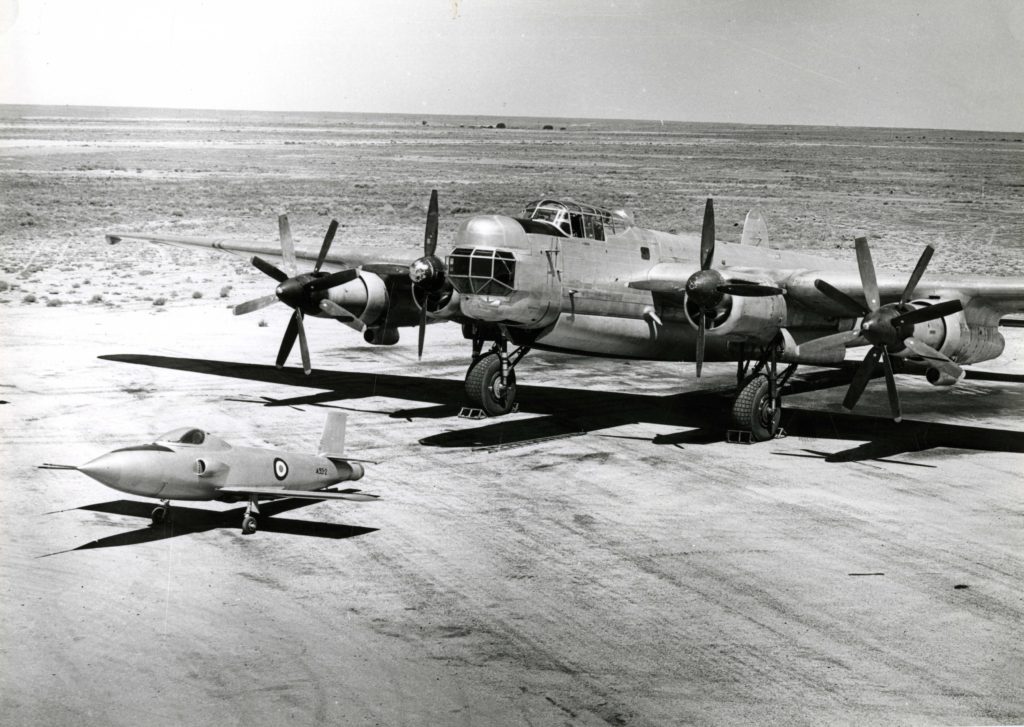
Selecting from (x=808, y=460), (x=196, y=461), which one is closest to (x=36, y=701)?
(x=196, y=461)

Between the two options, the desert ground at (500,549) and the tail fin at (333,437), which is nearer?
the desert ground at (500,549)

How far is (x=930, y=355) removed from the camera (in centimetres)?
1931

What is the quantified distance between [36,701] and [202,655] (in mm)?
1695

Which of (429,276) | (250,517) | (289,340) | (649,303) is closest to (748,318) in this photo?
(649,303)

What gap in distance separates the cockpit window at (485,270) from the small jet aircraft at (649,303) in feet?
0.08

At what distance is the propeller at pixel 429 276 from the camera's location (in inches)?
862

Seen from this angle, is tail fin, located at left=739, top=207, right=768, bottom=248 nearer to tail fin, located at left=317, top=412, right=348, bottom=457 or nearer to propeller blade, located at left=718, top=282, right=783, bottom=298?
propeller blade, located at left=718, top=282, right=783, bottom=298

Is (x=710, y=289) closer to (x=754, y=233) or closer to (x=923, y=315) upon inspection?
(x=923, y=315)

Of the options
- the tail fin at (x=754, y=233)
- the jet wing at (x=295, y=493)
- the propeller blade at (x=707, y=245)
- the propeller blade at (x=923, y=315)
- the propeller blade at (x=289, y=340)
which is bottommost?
the jet wing at (x=295, y=493)

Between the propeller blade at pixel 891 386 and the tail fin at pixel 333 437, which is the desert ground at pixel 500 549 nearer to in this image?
the tail fin at pixel 333 437

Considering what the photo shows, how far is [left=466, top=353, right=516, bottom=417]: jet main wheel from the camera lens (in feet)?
71.9

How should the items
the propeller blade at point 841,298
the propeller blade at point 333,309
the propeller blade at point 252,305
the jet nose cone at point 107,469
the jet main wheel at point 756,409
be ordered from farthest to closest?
1. the propeller blade at point 252,305
2. the propeller blade at point 333,309
3. the jet main wheel at point 756,409
4. the propeller blade at point 841,298
5. the jet nose cone at point 107,469

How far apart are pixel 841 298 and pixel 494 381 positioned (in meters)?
7.30

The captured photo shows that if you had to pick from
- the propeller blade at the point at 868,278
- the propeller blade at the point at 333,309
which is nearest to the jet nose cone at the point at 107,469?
the propeller blade at the point at 333,309
